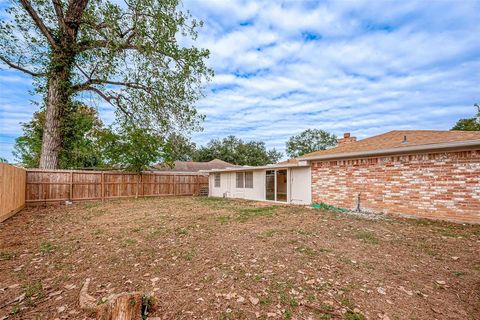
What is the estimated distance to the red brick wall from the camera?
6.13 metres

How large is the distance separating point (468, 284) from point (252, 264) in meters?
2.86

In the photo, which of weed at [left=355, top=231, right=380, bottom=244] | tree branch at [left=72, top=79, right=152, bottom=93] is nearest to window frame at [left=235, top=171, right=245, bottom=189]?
tree branch at [left=72, top=79, right=152, bottom=93]

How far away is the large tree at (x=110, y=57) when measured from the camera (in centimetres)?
923

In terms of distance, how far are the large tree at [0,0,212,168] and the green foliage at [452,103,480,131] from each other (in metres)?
24.4

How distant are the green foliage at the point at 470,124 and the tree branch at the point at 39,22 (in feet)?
101

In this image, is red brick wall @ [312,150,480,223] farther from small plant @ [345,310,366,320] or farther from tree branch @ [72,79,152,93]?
tree branch @ [72,79,152,93]

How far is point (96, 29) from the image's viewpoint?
941 centimetres

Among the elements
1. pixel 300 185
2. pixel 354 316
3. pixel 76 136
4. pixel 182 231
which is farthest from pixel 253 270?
pixel 76 136

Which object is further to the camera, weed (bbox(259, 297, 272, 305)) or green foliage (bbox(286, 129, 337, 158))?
green foliage (bbox(286, 129, 337, 158))

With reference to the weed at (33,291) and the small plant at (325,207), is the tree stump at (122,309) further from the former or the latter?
the small plant at (325,207)

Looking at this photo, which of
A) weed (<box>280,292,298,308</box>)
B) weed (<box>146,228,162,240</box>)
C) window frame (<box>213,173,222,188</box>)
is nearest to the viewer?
weed (<box>280,292,298,308</box>)

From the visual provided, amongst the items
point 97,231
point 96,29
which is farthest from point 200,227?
point 96,29

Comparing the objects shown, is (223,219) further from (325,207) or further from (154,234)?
(325,207)

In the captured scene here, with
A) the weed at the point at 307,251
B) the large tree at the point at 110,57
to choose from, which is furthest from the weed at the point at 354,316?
the large tree at the point at 110,57
